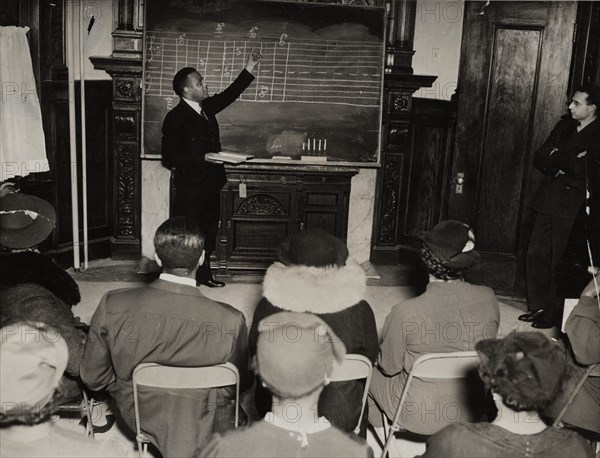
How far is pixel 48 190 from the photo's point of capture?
558 cm

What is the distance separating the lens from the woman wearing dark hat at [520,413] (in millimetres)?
1974

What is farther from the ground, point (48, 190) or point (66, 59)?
point (66, 59)

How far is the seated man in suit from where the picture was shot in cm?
258

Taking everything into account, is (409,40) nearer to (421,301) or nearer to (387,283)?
(387,283)

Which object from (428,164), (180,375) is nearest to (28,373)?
(180,375)

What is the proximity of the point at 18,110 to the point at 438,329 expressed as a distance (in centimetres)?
364

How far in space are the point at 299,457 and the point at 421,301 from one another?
112 centimetres

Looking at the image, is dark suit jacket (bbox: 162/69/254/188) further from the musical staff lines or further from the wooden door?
the wooden door

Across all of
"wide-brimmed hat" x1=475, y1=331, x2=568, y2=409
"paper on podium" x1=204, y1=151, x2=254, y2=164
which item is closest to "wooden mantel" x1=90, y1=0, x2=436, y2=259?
"paper on podium" x1=204, y1=151, x2=254, y2=164

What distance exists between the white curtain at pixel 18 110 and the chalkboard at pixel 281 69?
862 millimetres

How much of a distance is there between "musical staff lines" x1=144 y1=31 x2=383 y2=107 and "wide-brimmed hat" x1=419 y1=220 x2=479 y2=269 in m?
3.06

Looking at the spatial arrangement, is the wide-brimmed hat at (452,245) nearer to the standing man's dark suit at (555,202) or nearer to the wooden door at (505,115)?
the standing man's dark suit at (555,202)

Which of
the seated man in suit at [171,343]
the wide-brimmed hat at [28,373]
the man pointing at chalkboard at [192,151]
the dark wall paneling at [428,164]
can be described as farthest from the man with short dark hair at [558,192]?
the wide-brimmed hat at [28,373]

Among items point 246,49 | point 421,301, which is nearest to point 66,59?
point 246,49
